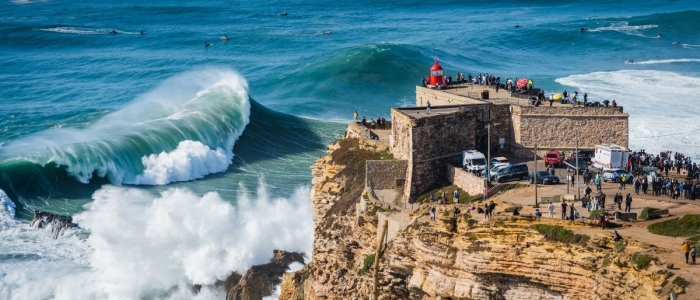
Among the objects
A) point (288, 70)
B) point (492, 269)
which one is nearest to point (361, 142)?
point (492, 269)

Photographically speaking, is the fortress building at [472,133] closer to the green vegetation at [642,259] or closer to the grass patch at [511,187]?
the grass patch at [511,187]

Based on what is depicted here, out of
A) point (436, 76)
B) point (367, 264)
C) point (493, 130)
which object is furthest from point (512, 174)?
point (436, 76)

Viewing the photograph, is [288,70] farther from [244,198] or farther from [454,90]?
[454,90]

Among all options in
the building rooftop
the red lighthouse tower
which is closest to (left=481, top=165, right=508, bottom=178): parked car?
the building rooftop

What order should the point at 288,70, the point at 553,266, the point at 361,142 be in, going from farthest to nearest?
the point at 288,70
the point at 361,142
the point at 553,266

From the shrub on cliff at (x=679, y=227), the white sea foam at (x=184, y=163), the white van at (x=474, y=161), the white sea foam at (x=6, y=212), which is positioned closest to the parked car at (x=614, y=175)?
the white van at (x=474, y=161)

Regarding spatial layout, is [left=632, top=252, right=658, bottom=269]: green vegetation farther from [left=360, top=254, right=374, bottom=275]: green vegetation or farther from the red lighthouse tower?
the red lighthouse tower

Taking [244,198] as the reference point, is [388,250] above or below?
above
